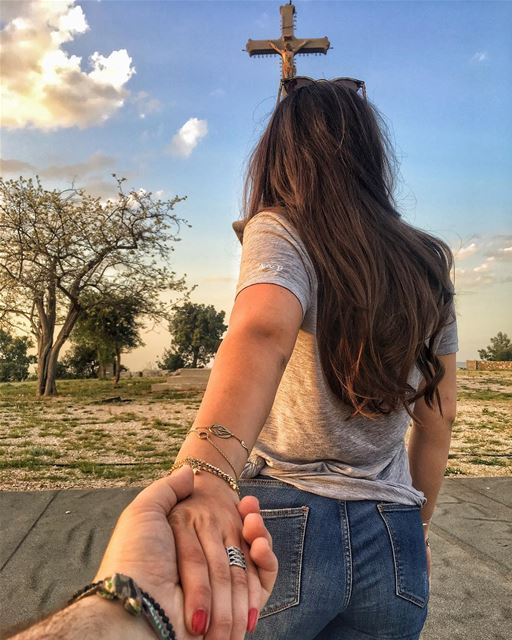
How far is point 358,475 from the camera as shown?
1.25 m

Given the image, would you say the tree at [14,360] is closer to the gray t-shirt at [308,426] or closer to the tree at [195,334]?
the tree at [195,334]

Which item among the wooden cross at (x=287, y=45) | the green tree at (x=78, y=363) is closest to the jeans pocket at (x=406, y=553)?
the wooden cross at (x=287, y=45)

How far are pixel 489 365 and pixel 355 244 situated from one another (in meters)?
22.7

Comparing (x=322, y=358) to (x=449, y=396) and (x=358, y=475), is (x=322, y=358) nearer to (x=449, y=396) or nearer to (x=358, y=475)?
(x=358, y=475)

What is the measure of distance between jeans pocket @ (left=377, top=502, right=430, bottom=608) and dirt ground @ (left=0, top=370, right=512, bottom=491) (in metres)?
4.92

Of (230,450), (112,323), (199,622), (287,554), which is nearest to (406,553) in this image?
(287,554)

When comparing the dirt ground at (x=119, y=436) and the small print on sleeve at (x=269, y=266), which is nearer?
the small print on sleeve at (x=269, y=266)

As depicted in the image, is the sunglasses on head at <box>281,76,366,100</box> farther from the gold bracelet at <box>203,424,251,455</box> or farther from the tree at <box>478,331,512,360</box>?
the tree at <box>478,331,512,360</box>

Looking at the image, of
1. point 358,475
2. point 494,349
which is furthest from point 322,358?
point 494,349

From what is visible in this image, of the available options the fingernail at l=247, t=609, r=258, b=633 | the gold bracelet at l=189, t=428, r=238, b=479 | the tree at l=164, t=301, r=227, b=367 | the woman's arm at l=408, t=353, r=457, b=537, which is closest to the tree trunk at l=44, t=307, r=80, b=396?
the tree at l=164, t=301, r=227, b=367

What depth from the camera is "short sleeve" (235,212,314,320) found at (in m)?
1.11

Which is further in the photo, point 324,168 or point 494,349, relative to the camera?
point 494,349

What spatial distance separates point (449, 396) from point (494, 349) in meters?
25.2

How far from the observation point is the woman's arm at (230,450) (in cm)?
74
